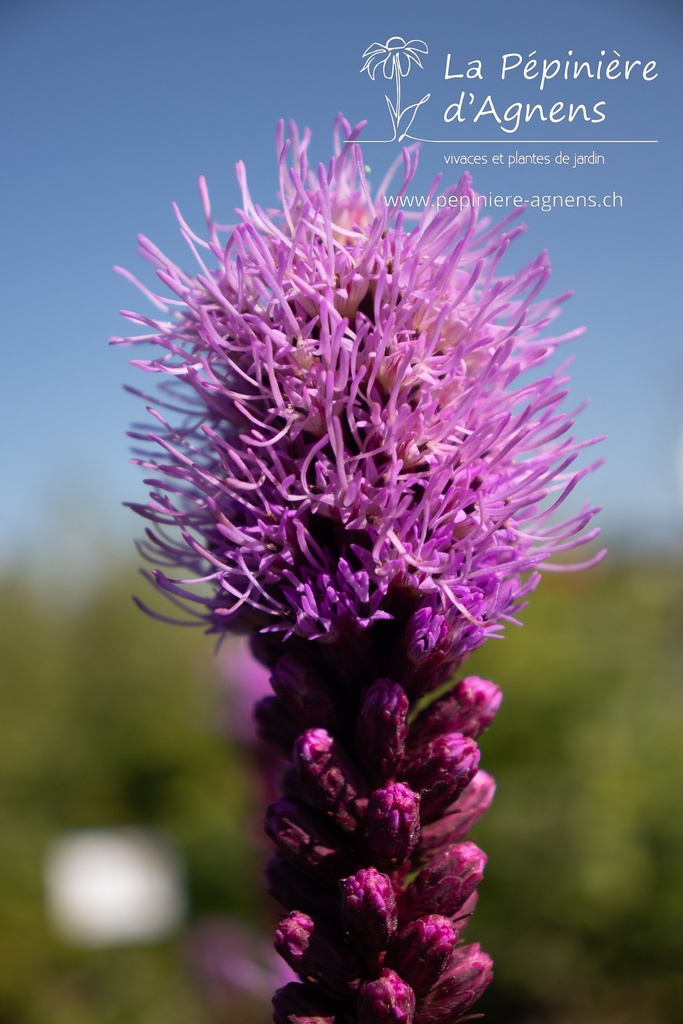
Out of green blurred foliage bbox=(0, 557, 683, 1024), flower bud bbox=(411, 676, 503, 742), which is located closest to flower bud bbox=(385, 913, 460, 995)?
flower bud bbox=(411, 676, 503, 742)

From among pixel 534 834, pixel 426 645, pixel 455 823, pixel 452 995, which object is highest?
pixel 426 645

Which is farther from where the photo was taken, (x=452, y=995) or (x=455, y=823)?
(x=455, y=823)

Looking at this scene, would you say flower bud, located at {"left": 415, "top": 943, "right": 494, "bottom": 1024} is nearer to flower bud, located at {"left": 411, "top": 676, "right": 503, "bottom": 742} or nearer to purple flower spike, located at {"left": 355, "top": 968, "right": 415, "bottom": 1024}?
purple flower spike, located at {"left": 355, "top": 968, "right": 415, "bottom": 1024}

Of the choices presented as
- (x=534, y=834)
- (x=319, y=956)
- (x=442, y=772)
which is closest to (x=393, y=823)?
(x=442, y=772)

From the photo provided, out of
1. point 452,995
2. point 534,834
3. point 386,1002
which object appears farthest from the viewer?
point 534,834

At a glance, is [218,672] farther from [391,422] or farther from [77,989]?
[391,422]

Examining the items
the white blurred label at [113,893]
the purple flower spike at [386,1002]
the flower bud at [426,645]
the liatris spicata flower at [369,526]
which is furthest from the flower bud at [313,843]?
the white blurred label at [113,893]

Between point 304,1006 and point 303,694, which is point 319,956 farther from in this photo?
point 303,694
